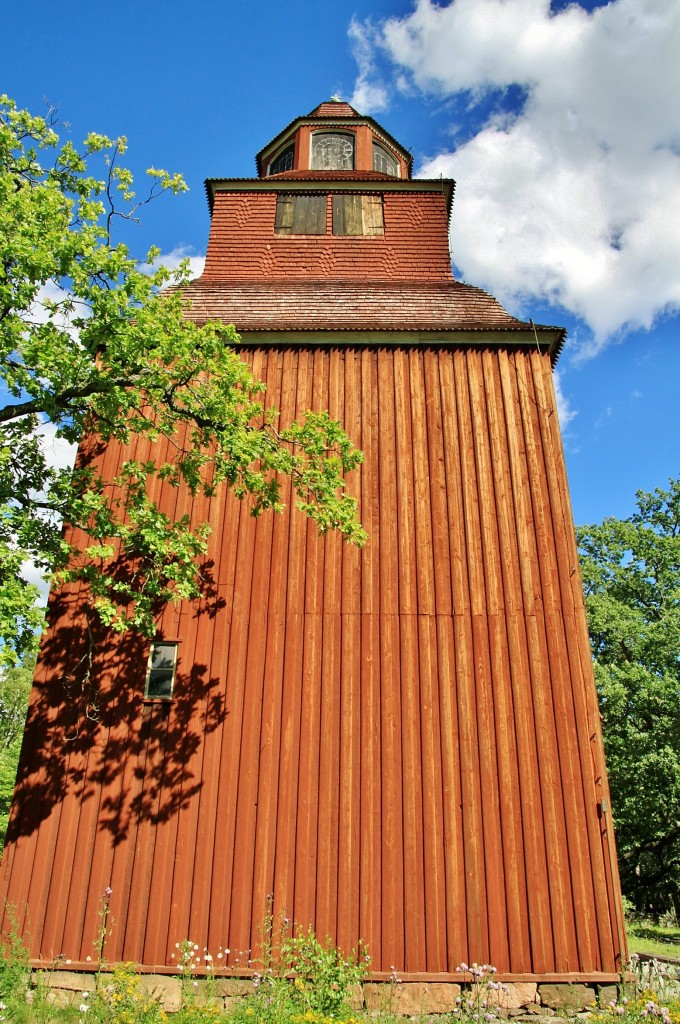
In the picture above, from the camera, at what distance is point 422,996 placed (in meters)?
7.26

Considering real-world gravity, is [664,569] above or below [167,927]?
above

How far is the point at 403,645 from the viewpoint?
8875 millimetres

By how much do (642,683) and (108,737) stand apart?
1736 cm

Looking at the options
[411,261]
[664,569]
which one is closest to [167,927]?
[411,261]

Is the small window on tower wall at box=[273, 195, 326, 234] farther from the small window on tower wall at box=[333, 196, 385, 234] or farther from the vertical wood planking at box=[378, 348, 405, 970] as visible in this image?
the vertical wood planking at box=[378, 348, 405, 970]

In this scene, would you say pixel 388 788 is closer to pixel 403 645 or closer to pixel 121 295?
pixel 403 645

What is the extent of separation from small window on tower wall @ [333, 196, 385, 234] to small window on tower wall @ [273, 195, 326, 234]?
29 cm

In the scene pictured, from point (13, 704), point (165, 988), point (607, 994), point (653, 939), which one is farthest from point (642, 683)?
point (13, 704)

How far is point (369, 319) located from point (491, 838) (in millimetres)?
7918

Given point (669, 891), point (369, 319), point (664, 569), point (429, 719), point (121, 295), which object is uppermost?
point (664, 569)

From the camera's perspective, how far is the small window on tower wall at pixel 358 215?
43.8 feet

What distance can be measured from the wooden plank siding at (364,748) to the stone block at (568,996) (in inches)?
5.0

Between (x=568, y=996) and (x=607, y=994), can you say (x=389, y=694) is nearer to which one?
(x=568, y=996)

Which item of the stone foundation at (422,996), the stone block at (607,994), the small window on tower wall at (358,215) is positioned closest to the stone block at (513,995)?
the stone foundation at (422,996)
